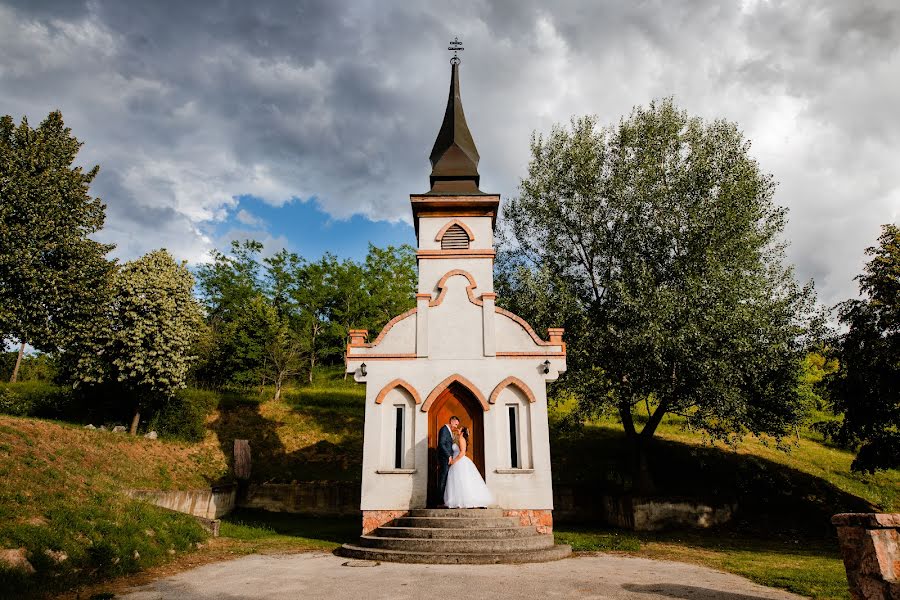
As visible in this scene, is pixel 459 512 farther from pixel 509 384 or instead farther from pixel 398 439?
pixel 509 384

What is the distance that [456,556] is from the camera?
9.77m

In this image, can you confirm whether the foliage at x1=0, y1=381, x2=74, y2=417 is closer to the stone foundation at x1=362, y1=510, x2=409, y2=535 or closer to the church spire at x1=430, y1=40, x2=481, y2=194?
the stone foundation at x1=362, y1=510, x2=409, y2=535

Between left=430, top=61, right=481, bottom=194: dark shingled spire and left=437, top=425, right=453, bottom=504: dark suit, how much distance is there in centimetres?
706

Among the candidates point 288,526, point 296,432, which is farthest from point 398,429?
point 296,432

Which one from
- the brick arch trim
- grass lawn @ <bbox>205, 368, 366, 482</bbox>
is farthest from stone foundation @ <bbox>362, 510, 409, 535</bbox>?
grass lawn @ <bbox>205, 368, 366, 482</bbox>

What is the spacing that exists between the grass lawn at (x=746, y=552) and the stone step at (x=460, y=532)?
5.57 feet

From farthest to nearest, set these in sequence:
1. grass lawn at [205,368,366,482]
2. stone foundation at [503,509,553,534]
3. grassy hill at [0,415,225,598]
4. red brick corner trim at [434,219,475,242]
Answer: grass lawn at [205,368,366,482]
red brick corner trim at [434,219,475,242]
stone foundation at [503,509,553,534]
grassy hill at [0,415,225,598]

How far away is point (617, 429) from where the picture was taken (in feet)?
82.2

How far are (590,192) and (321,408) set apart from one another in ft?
54.1

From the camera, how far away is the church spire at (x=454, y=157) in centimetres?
1577

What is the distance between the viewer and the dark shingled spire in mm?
15758

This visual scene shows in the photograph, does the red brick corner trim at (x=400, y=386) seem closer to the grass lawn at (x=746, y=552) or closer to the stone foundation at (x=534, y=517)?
the stone foundation at (x=534, y=517)

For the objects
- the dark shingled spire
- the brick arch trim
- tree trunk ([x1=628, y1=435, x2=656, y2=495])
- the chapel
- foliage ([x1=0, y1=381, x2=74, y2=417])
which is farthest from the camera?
foliage ([x1=0, y1=381, x2=74, y2=417])

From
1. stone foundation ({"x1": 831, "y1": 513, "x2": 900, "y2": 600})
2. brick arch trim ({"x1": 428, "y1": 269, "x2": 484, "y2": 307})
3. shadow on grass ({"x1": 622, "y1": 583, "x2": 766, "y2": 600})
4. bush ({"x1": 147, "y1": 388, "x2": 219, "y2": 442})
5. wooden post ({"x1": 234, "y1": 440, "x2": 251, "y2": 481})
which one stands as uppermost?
brick arch trim ({"x1": 428, "y1": 269, "x2": 484, "y2": 307})
